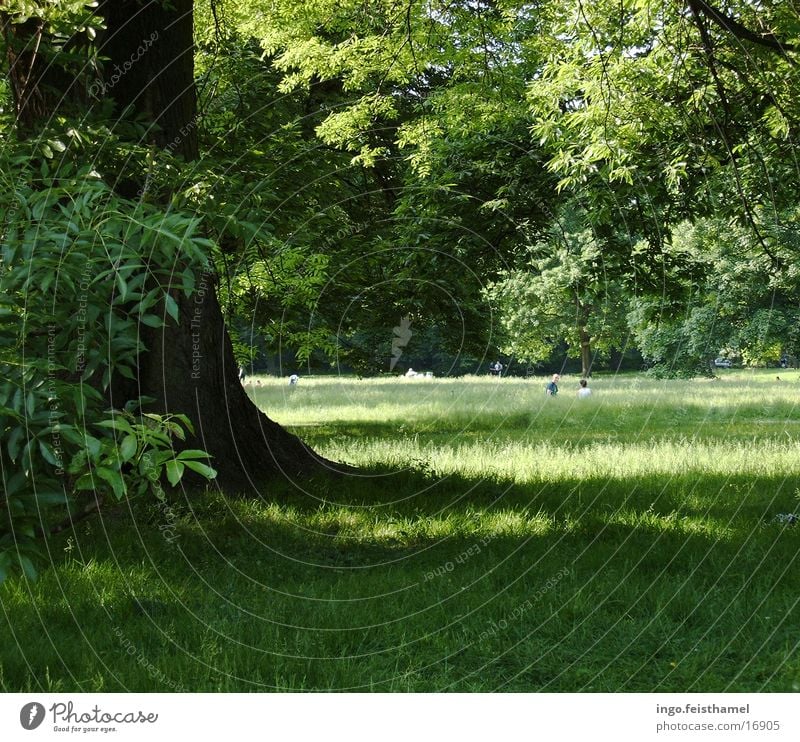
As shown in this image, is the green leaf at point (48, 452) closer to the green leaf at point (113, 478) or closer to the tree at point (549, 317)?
the green leaf at point (113, 478)

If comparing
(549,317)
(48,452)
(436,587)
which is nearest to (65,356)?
(48,452)

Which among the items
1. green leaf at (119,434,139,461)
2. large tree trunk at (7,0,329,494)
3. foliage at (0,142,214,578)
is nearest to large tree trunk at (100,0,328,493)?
large tree trunk at (7,0,329,494)

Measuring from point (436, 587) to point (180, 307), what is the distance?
382cm

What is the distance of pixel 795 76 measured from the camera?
812 cm

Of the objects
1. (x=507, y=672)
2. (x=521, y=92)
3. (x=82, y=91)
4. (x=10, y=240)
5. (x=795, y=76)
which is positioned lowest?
(x=507, y=672)

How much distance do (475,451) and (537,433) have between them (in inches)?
177

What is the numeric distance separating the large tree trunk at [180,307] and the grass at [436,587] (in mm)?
826

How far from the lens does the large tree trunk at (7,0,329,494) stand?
802cm

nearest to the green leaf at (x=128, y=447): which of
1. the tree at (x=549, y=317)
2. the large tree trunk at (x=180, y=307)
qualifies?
the large tree trunk at (x=180, y=307)

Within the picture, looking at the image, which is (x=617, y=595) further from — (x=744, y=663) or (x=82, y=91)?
(x=82, y=91)

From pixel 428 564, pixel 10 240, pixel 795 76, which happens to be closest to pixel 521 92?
pixel 795 76

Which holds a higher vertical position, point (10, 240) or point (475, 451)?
point (10, 240)

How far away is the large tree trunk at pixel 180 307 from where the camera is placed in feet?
26.3

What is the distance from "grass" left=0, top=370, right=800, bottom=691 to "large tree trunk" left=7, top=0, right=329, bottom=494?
83 cm
